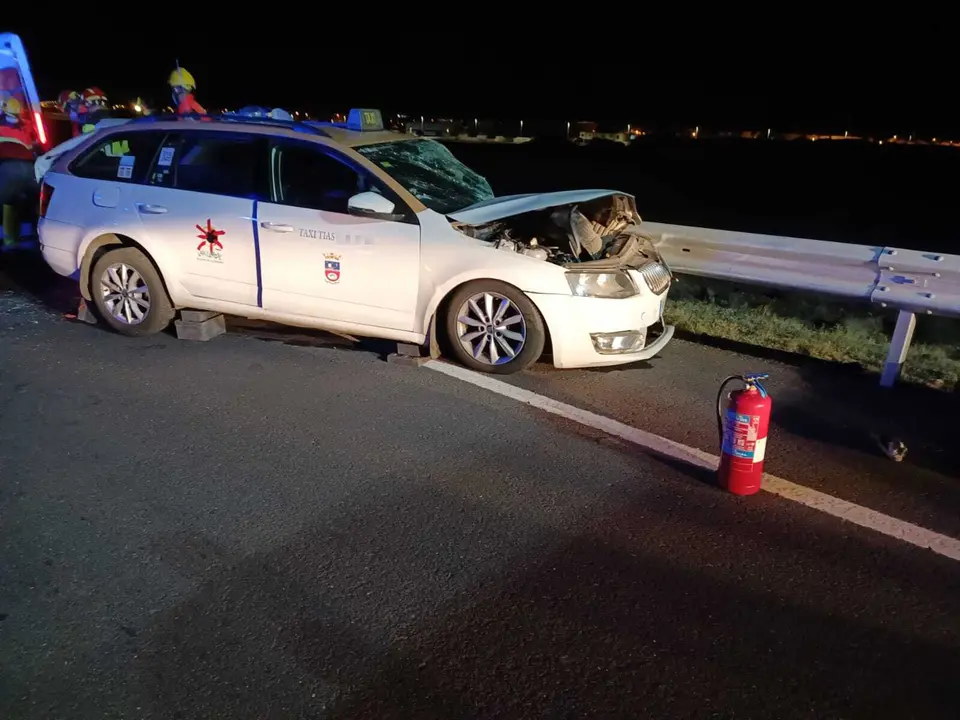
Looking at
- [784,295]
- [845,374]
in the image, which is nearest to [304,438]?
[845,374]

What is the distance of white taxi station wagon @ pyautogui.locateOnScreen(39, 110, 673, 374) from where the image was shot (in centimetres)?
552

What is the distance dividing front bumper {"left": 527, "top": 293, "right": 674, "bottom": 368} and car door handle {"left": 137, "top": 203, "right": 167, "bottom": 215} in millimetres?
2971

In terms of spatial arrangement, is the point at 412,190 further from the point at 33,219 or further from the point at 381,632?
the point at 33,219

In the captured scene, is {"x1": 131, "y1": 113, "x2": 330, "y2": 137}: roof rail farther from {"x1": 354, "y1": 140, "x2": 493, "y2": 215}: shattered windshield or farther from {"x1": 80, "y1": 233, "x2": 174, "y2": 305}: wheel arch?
{"x1": 80, "y1": 233, "x2": 174, "y2": 305}: wheel arch

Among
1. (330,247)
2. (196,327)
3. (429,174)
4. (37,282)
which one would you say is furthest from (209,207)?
(37,282)

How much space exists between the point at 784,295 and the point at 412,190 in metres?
3.91

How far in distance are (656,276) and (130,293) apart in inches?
159

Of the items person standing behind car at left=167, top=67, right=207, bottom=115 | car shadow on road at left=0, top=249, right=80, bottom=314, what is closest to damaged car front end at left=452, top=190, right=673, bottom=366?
car shadow on road at left=0, top=249, right=80, bottom=314

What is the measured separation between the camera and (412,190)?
5.95 metres

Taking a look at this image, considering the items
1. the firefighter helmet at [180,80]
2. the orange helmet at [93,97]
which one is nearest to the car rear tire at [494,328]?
the firefighter helmet at [180,80]

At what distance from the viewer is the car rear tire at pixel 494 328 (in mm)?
5496

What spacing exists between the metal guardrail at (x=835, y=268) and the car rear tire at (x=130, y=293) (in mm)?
3934

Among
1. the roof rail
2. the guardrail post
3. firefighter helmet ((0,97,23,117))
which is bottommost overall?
the guardrail post

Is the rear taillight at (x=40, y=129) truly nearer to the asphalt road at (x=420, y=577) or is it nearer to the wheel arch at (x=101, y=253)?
the wheel arch at (x=101, y=253)
